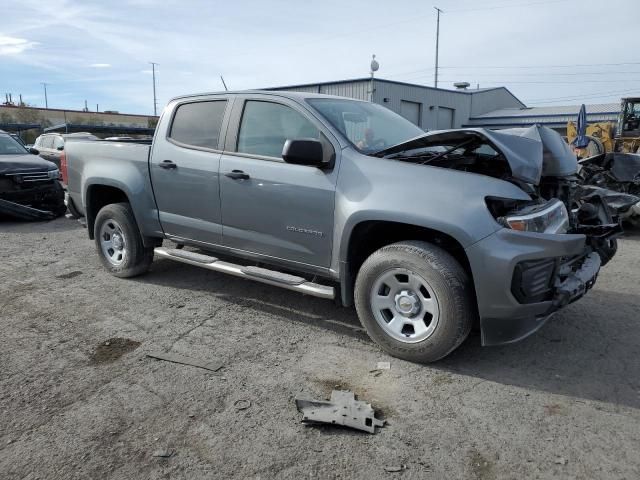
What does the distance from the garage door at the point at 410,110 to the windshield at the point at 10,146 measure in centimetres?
2109

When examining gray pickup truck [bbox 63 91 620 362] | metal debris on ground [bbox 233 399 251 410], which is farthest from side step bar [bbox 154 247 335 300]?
metal debris on ground [bbox 233 399 251 410]

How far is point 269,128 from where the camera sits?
4250 mm

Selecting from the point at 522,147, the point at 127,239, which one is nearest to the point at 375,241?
the point at 522,147

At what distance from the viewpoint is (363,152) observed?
3791 millimetres

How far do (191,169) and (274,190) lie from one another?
A: 1.04 meters

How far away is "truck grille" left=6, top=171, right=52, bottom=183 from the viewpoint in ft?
30.6

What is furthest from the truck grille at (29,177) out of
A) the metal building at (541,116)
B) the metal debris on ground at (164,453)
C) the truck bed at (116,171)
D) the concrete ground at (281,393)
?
the metal building at (541,116)

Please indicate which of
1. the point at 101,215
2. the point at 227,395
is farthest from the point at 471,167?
the point at 101,215

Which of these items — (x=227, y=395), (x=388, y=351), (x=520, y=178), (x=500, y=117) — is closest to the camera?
(x=227, y=395)

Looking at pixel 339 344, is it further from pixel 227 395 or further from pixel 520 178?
pixel 520 178

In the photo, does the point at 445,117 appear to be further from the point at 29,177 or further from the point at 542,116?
the point at 29,177

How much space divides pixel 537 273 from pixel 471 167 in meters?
1.18

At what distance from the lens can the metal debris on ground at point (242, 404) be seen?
301 cm

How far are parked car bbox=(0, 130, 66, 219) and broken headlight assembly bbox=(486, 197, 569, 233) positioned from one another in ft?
28.9
